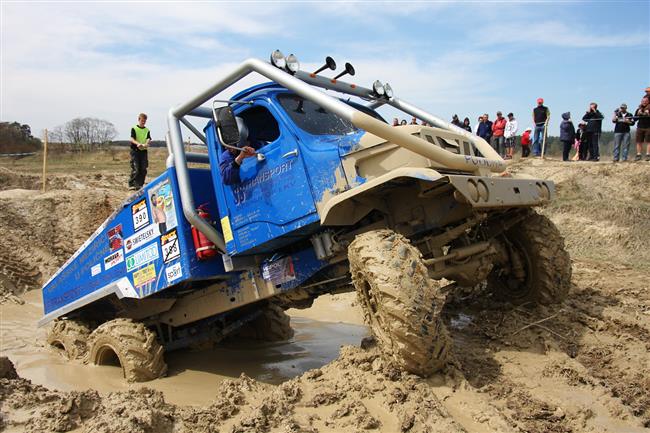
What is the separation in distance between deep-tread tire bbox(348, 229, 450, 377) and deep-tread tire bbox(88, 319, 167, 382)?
2886 millimetres

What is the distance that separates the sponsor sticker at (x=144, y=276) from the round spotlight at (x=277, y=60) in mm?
2384

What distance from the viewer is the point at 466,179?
13.4 ft

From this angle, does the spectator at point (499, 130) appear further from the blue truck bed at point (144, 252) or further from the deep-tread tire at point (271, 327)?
the blue truck bed at point (144, 252)

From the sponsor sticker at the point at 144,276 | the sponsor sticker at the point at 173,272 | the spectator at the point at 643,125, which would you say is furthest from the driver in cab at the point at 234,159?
the spectator at the point at 643,125

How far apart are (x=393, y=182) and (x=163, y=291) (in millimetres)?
3041

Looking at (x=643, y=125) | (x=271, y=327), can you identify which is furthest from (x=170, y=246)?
(x=643, y=125)

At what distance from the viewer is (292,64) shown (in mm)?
4930

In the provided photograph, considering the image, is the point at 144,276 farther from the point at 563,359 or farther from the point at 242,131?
the point at 563,359

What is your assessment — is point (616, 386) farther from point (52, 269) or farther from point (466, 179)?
point (52, 269)

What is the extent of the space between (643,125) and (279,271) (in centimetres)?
1053

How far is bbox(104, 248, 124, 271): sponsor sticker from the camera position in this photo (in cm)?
620

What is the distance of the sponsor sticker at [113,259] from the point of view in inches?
244

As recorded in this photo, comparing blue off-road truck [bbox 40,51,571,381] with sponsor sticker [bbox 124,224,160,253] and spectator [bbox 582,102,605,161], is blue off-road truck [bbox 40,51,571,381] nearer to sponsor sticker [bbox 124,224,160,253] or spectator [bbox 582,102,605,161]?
sponsor sticker [bbox 124,224,160,253]

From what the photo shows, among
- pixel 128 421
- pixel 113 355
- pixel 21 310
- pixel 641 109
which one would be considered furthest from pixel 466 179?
pixel 641 109
